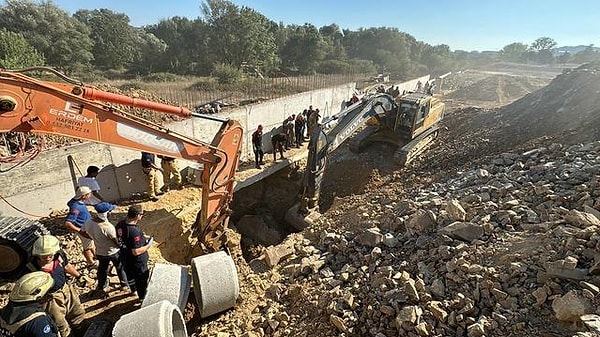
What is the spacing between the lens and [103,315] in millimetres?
4598

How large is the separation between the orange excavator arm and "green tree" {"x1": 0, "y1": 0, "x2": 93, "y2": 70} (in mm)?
17746

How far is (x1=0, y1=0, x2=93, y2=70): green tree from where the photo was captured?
63.8 feet

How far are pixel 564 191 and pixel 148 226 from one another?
7.15 meters

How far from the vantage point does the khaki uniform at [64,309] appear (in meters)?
3.57

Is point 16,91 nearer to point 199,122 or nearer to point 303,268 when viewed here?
point 303,268

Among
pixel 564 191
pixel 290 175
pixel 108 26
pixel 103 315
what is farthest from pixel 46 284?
pixel 108 26

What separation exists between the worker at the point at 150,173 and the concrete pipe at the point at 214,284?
372 cm

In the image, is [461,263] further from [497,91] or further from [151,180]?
[497,91]

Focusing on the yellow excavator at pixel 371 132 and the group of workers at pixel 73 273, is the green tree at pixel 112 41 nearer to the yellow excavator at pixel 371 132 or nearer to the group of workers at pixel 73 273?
the yellow excavator at pixel 371 132

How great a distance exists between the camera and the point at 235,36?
25.5 m

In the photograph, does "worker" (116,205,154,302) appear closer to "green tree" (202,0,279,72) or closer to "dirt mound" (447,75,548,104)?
"green tree" (202,0,279,72)

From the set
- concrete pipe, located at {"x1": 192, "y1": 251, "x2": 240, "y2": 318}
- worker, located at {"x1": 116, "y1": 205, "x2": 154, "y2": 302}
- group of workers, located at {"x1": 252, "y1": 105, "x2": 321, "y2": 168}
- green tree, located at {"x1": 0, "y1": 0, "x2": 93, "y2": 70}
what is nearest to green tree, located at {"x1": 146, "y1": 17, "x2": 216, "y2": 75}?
green tree, located at {"x1": 0, "y1": 0, "x2": 93, "y2": 70}

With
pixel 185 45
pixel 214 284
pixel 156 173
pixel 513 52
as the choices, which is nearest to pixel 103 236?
pixel 214 284

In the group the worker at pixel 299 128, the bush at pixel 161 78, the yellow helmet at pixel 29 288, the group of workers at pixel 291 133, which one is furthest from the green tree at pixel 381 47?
the yellow helmet at pixel 29 288
